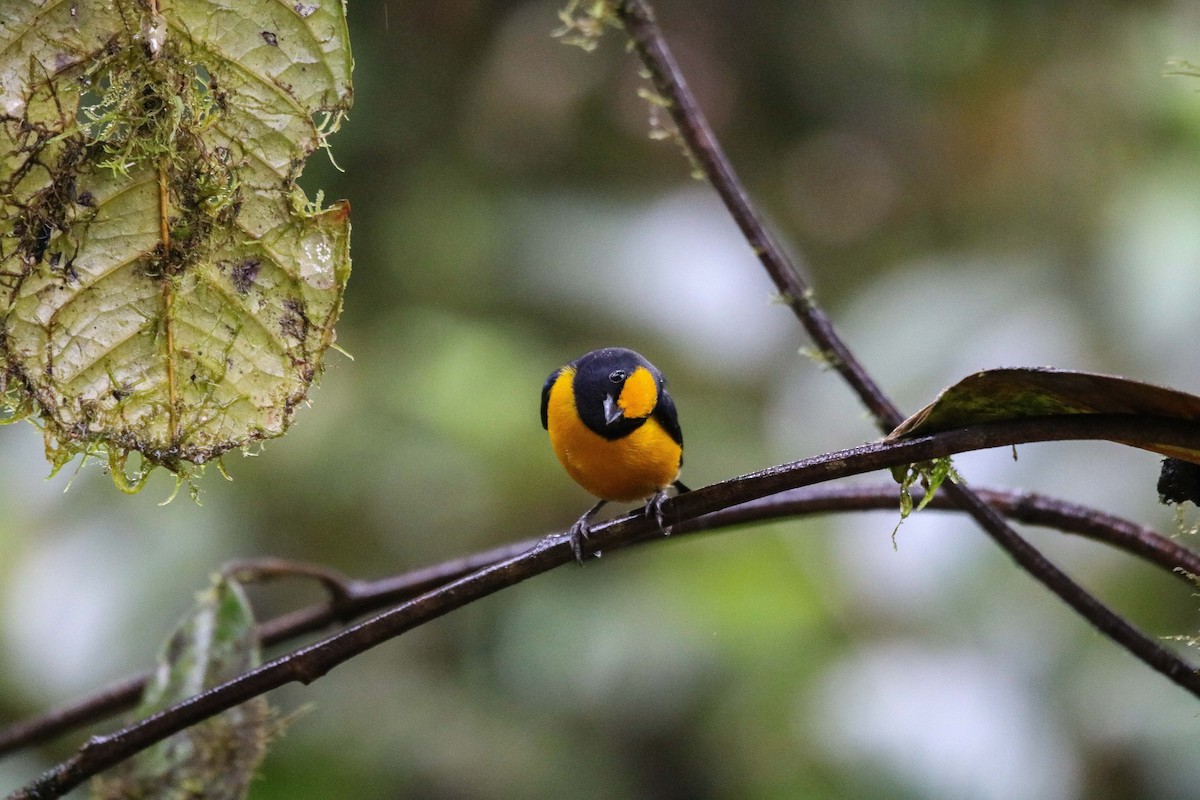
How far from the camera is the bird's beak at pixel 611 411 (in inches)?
90.2

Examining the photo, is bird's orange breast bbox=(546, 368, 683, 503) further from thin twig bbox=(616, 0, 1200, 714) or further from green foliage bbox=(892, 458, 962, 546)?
green foliage bbox=(892, 458, 962, 546)

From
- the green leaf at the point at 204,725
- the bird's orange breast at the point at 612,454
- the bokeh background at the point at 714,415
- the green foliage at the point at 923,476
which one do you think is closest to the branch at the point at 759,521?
the green leaf at the point at 204,725

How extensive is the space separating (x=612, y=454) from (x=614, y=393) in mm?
134

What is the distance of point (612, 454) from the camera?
93.4 inches

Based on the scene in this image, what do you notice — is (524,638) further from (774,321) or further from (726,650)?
(774,321)

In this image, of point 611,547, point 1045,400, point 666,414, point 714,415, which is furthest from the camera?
point 714,415

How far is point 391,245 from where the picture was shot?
525 cm

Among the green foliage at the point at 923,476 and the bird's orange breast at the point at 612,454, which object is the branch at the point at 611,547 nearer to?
the green foliage at the point at 923,476

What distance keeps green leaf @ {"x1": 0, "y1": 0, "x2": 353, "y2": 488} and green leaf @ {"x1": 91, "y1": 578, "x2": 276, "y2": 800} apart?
0.64 meters

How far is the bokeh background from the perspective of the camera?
3.41m

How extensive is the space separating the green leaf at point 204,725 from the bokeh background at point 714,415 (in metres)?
1.87

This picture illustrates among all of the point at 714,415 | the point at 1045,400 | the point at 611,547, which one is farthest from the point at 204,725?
the point at 714,415

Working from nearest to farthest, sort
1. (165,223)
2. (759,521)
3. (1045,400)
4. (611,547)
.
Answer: (1045,400) < (165,223) < (611,547) < (759,521)

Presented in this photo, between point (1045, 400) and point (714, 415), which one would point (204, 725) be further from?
point (714, 415)
